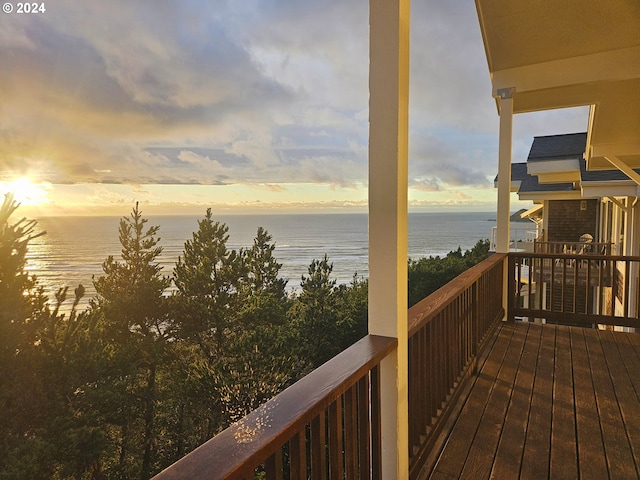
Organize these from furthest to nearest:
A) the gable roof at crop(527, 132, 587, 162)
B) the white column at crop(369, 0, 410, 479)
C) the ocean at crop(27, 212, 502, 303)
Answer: the ocean at crop(27, 212, 502, 303) < the gable roof at crop(527, 132, 587, 162) < the white column at crop(369, 0, 410, 479)

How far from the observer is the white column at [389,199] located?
1.45 meters

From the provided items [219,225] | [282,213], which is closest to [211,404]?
[219,225]

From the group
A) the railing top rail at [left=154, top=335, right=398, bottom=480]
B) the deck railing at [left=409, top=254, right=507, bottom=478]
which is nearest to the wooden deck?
the deck railing at [left=409, top=254, right=507, bottom=478]

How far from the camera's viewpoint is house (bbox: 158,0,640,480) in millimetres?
1180

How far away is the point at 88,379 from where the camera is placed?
1287 cm

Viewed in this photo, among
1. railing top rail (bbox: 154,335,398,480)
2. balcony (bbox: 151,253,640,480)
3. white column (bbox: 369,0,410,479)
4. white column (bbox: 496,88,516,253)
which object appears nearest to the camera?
railing top rail (bbox: 154,335,398,480)

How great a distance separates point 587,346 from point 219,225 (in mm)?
17050

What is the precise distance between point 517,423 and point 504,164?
2.86 m

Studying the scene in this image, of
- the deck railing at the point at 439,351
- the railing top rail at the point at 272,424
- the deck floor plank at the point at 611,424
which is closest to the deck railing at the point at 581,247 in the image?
the deck floor plank at the point at 611,424

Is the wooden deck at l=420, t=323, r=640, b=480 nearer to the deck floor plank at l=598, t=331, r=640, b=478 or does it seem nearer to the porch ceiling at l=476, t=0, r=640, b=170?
the deck floor plank at l=598, t=331, r=640, b=478

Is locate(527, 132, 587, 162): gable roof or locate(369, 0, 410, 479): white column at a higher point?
locate(527, 132, 587, 162): gable roof

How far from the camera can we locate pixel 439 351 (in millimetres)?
2357

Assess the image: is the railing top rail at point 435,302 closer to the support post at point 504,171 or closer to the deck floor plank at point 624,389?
the deck floor plank at point 624,389

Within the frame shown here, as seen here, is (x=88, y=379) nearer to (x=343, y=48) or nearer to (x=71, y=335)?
(x=71, y=335)
